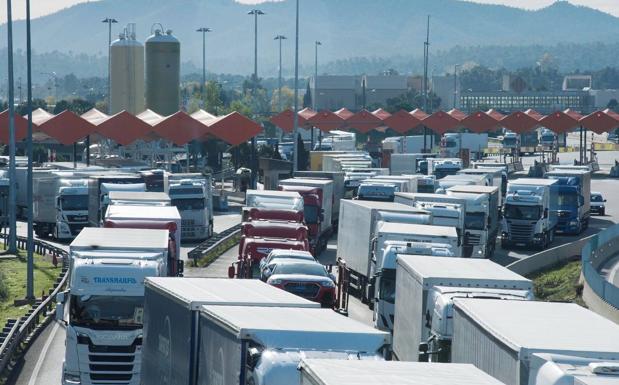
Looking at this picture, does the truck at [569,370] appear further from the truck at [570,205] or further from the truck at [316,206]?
the truck at [570,205]

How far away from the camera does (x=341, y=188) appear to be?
194 feet

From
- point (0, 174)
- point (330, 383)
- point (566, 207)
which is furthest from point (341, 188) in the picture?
point (330, 383)

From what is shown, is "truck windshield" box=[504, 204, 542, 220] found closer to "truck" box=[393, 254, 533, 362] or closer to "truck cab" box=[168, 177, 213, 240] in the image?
"truck cab" box=[168, 177, 213, 240]

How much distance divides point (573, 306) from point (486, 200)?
31.4m

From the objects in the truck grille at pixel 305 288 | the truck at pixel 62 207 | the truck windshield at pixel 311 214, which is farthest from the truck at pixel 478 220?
the truck grille at pixel 305 288

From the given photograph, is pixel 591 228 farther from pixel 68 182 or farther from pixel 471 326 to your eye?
pixel 471 326

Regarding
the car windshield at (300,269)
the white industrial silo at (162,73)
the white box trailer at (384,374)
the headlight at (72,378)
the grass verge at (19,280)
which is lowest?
the grass verge at (19,280)

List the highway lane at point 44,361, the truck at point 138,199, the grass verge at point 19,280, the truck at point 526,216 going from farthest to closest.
Result: the truck at point 526,216, the truck at point 138,199, the grass verge at point 19,280, the highway lane at point 44,361

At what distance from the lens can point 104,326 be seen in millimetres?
22594

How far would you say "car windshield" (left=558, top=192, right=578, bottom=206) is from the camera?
196ft

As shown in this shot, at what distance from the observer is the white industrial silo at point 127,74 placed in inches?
4673

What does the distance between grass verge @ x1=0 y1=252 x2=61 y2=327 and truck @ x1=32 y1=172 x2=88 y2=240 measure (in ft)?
7.59

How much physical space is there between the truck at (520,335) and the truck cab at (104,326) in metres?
5.93

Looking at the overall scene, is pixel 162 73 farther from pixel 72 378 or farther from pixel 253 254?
pixel 72 378
